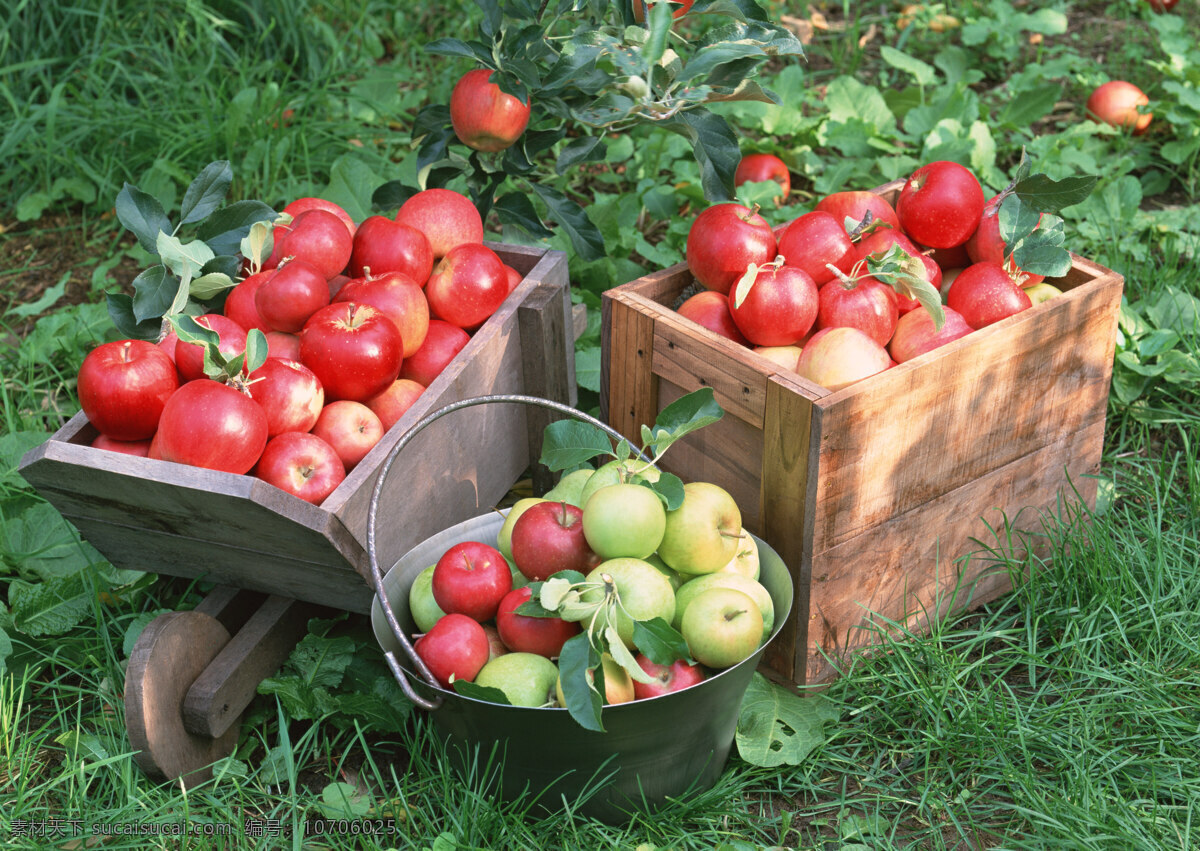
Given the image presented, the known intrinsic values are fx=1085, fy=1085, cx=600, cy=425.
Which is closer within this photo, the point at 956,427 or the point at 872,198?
the point at 956,427

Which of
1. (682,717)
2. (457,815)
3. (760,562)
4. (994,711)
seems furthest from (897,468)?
(457,815)

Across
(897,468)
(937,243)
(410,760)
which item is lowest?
(410,760)

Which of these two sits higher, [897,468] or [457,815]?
[897,468]

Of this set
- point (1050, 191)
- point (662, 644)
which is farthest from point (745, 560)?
point (1050, 191)

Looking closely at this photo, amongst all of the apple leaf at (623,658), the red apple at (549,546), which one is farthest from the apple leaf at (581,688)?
the red apple at (549,546)

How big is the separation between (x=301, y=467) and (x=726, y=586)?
754 mm

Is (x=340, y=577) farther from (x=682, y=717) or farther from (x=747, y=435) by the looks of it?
(x=747, y=435)

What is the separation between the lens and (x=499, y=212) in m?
2.64

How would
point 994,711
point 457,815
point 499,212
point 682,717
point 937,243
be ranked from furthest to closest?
point 499,212 → point 937,243 → point 994,711 → point 457,815 → point 682,717

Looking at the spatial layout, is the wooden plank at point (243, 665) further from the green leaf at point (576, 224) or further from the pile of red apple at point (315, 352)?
the green leaf at point (576, 224)

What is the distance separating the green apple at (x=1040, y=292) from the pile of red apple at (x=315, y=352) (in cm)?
107

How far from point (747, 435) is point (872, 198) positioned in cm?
67

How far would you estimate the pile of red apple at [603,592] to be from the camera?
5.60 feet

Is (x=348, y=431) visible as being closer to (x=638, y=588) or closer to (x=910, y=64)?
(x=638, y=588)
